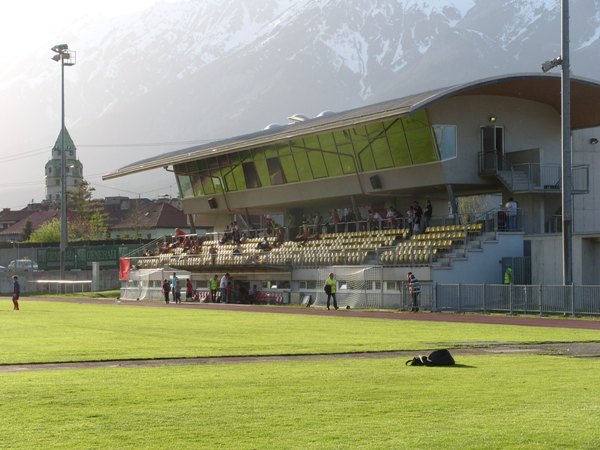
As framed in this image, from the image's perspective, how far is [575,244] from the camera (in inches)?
1660

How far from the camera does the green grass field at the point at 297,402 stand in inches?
426

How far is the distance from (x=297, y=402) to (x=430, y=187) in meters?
39.5

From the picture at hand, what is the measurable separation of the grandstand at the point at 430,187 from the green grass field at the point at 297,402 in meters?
22.8

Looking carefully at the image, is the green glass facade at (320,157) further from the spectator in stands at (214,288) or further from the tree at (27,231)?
the tree at (27,231)

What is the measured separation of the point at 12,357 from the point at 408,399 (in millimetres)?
10151

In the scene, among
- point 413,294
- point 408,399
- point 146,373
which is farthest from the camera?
point 413,294

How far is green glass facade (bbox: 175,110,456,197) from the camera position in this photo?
2025 inches

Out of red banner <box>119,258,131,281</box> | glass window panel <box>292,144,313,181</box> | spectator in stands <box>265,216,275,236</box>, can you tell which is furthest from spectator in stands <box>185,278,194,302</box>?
glass window panel <box>292,144,313,181</box>

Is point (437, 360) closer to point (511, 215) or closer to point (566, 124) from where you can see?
point (566, 124)

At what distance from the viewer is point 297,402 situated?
1352 cm

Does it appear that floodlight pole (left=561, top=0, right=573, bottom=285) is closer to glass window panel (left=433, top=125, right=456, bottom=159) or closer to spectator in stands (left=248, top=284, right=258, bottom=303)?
glass window panel (left=433, top=125, right=456, bottom=159)

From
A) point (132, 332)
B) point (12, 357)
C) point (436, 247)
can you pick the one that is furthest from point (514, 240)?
point (12, 357)

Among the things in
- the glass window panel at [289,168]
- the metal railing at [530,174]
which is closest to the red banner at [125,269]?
the glass window panel at [289,168]

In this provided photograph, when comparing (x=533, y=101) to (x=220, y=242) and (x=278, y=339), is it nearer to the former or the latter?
(x=220, y=242)
